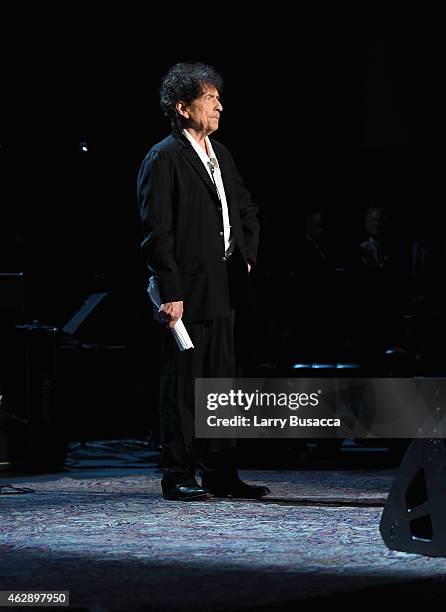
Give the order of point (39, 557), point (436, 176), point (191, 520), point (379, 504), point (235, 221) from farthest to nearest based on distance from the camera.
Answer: point (436, 176) → point (235, 221) → point (379, 504) → point (191, 520) → point (39, 557)

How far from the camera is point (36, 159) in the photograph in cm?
930

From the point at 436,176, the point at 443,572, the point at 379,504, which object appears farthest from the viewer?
the point at 436,176

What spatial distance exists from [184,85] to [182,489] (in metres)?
1.62

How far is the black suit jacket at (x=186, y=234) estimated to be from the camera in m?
4.65

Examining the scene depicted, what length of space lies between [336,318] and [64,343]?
1.91m

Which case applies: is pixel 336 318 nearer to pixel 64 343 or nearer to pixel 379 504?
pixel 64 343

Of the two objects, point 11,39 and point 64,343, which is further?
point 11,39

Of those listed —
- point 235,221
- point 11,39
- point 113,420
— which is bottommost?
point 113,420

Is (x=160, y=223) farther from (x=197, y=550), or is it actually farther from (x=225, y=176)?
(x=197, y=550)

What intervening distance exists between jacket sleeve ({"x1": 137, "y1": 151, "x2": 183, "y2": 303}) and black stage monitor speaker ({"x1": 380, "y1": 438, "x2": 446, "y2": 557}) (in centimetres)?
149

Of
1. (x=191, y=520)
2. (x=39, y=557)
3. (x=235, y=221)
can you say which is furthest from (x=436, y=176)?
(x=39, y=557)

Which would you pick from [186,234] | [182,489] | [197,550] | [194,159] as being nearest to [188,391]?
[182,489]

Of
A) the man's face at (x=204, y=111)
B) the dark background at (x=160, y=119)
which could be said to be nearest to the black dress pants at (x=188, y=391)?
the man's face at (x=204, y=111)

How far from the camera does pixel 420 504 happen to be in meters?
3.35
